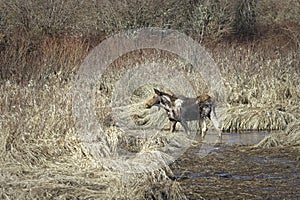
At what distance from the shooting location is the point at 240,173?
8.94 meters

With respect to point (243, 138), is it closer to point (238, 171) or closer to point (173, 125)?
point (173, 125)

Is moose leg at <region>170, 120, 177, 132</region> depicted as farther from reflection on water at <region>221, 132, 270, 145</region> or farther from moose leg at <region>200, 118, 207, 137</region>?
reflection on water at <region>221, 132, 270, 145</region>

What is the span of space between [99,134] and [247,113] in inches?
191

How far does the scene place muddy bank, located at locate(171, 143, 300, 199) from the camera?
7.77 m

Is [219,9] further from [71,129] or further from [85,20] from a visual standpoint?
[71,129]

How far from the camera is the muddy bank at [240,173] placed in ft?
25.5

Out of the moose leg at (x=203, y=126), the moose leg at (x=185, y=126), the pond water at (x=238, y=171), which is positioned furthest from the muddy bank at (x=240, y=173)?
the moose leg at (x=203, y=126)

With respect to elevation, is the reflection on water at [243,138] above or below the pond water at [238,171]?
above

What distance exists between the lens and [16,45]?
16516mm

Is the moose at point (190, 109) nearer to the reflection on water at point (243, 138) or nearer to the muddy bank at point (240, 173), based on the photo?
the reflection on water at point (243, 138)

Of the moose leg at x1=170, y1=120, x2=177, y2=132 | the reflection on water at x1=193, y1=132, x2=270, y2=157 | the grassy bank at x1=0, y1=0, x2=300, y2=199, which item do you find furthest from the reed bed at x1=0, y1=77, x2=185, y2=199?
the moose leg at x1=170, y1=120, x2=177, y2=132

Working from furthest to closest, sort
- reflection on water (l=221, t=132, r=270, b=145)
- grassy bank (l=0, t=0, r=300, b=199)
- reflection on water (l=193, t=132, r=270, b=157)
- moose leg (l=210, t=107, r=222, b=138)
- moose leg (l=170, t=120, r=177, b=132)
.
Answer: moose leg (l=170, t=120, r=177, b=132) < moose leg (l=210, t=107, r=222, b=138) < reflection on water (l=221, t=132, r=270, b=145) < reflection on water (l=193, t=132, r=270, b=157) < grassy bank (l=0, t=0, r=300, b=199)

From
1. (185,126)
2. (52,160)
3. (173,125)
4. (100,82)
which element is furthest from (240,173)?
(100,82)

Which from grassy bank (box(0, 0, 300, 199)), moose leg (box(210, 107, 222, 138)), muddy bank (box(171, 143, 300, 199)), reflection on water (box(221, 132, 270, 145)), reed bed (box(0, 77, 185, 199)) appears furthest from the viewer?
moose leg (box(210, 107, 222, 138))
